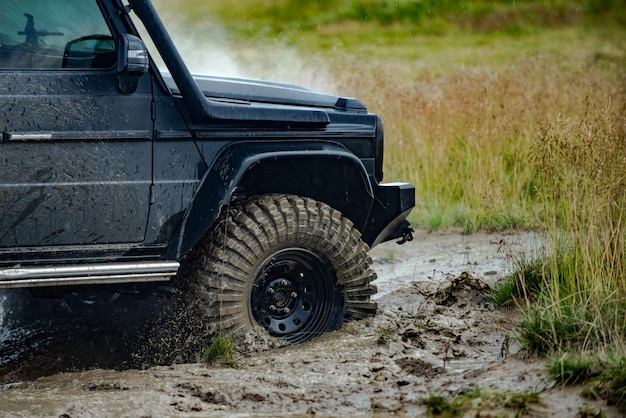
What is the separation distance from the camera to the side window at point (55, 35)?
4.44m

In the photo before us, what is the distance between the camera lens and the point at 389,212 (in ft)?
17.7

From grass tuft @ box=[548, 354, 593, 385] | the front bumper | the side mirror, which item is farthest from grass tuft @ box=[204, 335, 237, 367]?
grass tuft @ box=[548, 354, 593, 385]

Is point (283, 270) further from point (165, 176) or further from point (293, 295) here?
point (165, 176)

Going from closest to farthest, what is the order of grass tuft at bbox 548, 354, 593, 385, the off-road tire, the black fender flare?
grass tuft at bbox 548, 354, 593, 385 → the black fender flare → the off-road tire

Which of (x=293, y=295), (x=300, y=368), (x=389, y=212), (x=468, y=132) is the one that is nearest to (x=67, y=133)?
(x=293, y=295)

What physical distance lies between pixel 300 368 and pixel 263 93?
4.85 feet

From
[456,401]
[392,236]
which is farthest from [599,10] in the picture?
[456,401]

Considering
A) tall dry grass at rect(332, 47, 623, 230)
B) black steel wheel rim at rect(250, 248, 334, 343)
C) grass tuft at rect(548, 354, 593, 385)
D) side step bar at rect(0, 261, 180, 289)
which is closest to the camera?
grass tuft at rect(548, 354, 593, 385)

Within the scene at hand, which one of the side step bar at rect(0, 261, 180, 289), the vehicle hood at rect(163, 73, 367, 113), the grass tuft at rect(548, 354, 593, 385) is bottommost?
the grass tuft at rect(548, 354, 593, 385)

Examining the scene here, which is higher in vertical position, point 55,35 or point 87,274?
point 55,35

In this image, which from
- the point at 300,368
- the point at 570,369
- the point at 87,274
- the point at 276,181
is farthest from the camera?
the point at 276,181

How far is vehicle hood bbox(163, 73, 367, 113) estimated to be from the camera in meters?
4.99

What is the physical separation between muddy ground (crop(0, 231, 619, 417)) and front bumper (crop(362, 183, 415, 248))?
18.5 inches

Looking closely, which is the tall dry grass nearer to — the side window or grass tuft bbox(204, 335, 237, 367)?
grass tuft bbox(204, 335, 237, 367)
